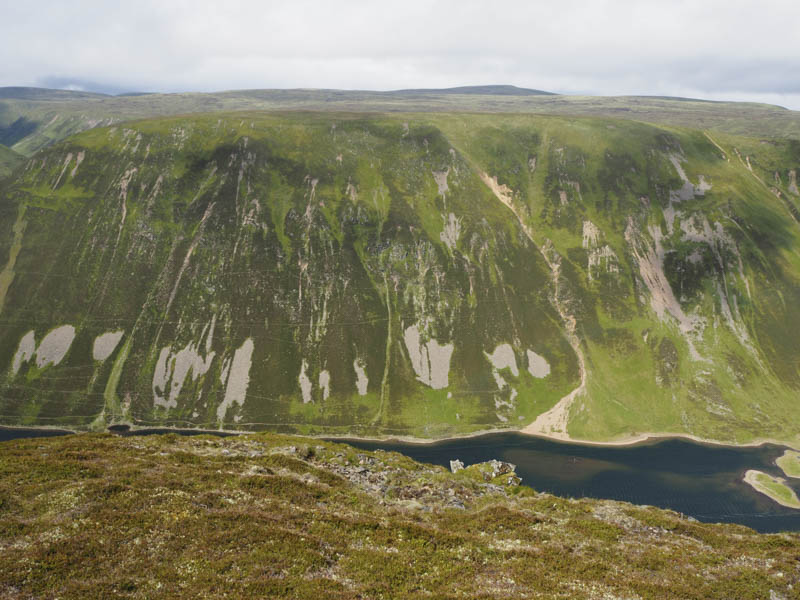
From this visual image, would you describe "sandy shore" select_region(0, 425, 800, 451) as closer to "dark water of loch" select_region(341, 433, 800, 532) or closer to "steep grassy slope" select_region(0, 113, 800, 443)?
"dark water of loch" select_region(341, 433, 800, 532)

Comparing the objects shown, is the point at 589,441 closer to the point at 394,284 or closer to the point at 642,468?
Answer: the point at 642,468

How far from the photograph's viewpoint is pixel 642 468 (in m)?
109

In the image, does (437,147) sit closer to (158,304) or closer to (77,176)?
(158,304)

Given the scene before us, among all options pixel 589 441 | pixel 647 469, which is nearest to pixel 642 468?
pixel 647 469

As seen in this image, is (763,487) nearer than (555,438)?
Yes

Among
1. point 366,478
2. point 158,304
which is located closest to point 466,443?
point 366,478

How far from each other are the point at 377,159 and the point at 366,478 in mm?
166656

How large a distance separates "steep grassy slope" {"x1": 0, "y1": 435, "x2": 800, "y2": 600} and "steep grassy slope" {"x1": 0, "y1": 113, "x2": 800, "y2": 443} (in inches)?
3434

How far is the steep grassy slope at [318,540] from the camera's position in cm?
2295

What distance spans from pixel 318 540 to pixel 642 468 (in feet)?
369

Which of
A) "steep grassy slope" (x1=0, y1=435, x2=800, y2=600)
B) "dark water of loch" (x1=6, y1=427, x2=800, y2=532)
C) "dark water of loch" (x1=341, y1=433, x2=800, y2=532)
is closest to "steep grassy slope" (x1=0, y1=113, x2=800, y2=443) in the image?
"dark water of loch" (x1=6, y1=427, x2=800, y2=532)

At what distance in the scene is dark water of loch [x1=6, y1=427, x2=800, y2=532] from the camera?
94.6 metres

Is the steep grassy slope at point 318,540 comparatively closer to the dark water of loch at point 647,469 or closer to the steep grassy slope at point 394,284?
the dark water of loch at point 647,469

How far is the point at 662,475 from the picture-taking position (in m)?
106
